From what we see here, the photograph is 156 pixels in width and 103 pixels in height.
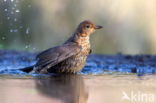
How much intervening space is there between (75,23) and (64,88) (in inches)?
278

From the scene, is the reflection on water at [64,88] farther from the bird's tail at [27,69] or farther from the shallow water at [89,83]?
the bird's tail at [27,69]

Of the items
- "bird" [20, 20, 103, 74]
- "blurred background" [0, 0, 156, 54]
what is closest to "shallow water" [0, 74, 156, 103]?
"bird" [20, 20, 103, 74]

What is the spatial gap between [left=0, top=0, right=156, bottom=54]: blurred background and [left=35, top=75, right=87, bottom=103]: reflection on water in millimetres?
5111

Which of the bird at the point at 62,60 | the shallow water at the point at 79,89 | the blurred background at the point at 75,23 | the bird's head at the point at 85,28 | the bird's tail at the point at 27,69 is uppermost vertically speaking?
the blurred background at the point at 75,23

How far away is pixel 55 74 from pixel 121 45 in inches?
197

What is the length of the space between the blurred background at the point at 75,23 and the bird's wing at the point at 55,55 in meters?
4.21

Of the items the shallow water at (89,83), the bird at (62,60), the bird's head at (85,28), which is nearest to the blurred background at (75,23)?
the shallow water at (89,83)

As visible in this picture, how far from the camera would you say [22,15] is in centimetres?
1348

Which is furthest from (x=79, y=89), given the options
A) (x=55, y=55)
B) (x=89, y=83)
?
(x=55, y=55)

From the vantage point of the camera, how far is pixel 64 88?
6.88 m

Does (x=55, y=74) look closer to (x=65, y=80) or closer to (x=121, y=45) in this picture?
(x=65, y=80)

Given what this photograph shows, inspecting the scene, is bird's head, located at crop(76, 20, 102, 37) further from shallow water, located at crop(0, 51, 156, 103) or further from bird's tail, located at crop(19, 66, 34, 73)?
bird's tail, located at crop(19, 66, 34, 73)

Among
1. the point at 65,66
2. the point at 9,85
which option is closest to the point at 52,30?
the point at 65,66

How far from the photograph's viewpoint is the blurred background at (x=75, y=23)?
43.2ft
